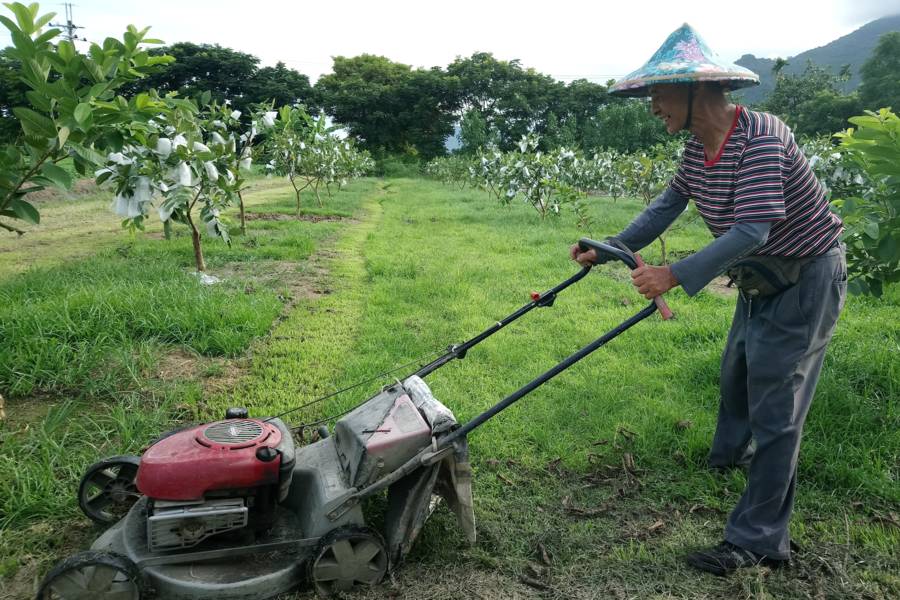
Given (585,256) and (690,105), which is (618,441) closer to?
(585,256)

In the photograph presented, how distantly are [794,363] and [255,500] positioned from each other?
2277 millimetres

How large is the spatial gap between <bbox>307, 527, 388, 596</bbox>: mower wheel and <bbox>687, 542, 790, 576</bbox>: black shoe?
4.44ft

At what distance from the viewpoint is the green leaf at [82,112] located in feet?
8.12

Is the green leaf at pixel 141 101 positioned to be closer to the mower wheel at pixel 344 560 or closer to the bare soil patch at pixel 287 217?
the mower wheel at pixel 344 560

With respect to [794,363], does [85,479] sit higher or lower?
lower

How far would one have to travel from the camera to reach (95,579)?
205 centimetres

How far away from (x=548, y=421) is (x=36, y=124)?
3136 mm

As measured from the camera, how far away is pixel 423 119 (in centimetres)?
4978

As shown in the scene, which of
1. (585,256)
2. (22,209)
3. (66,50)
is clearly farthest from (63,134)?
(585,256)

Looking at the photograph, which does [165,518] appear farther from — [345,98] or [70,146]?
[345,98]

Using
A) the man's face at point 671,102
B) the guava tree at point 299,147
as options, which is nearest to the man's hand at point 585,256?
the man's face at point 671,102

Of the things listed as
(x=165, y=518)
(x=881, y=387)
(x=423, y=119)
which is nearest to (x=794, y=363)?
(x=881, y=387)

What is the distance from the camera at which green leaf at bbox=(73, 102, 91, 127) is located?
2475 mm

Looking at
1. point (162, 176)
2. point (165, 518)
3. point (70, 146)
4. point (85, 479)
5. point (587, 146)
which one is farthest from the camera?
point (587, 146)
